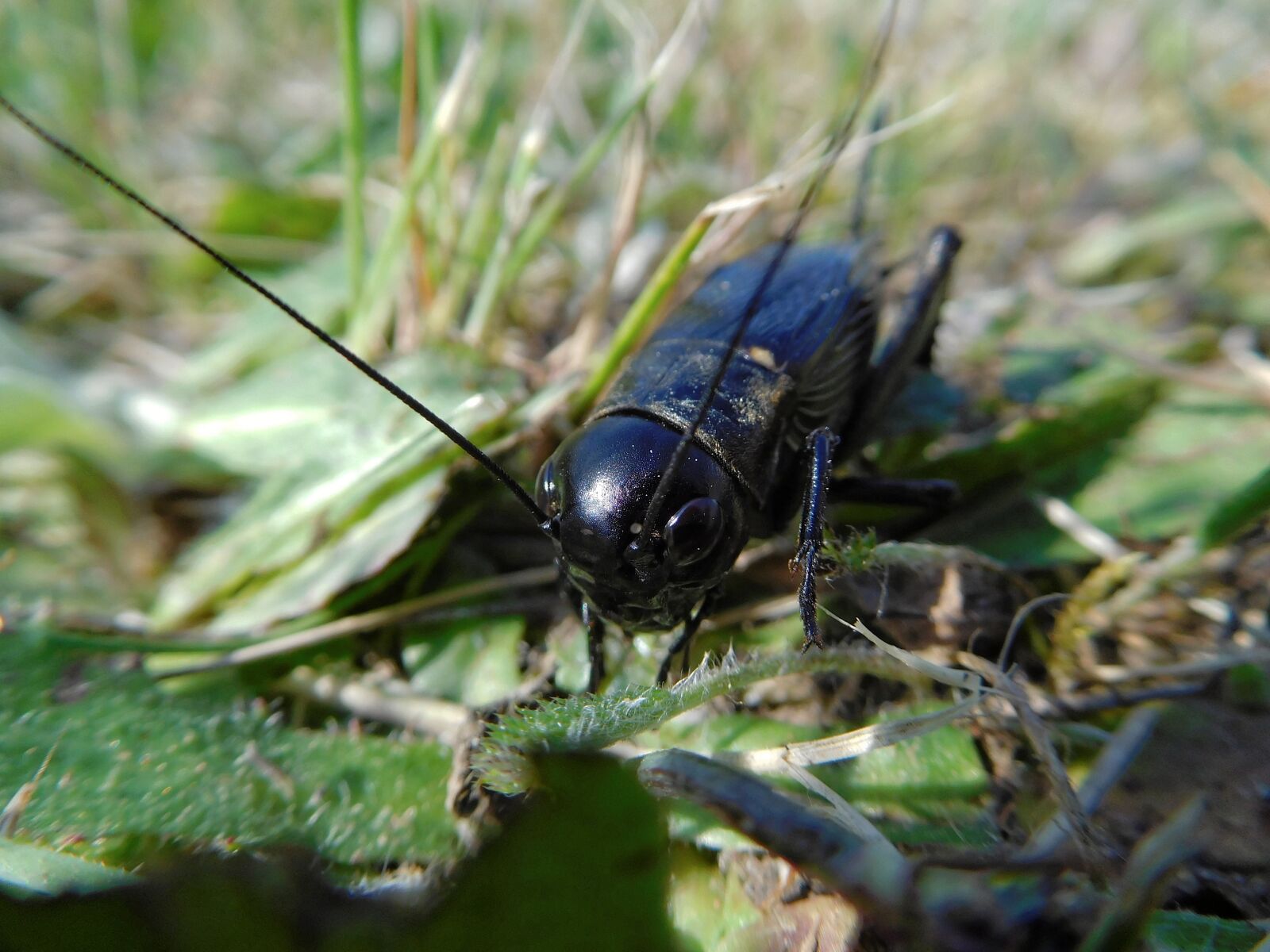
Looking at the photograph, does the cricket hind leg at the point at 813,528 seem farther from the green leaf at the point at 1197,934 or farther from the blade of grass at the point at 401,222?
the blade of grass at the point at 401,222

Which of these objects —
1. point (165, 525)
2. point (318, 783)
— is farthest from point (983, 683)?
point (165, 525)

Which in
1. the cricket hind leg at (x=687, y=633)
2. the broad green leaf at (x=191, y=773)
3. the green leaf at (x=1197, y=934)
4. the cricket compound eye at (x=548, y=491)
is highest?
the cricket compound eye at (x=548, y=491)

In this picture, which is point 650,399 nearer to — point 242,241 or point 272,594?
point 272,594

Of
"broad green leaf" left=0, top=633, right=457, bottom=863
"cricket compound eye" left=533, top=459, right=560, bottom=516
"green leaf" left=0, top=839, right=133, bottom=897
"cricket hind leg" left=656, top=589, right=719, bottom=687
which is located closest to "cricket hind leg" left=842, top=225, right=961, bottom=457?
"cricket hind leg" left=656, top=589, right=719, bottom=687

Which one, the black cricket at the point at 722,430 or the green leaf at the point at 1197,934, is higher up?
the black cricket at the point at 722,430

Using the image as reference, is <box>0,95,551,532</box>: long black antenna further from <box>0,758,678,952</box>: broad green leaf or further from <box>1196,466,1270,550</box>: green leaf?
<box>1196,466,1270,550</box>: green leaf

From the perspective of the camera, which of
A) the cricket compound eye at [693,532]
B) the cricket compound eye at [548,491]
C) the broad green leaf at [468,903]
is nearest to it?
the broad green leaf at [468,903]

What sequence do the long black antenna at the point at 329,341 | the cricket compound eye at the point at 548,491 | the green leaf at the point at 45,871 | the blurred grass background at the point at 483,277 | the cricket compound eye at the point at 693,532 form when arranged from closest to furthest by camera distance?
the green leaf at the point at 45,871, the long black antenna at the point at 329,341, the cricket compound eye at the point at 693,532, the cricket compound eye at the point at 548,491, the blurred grass background at the point at 483,277

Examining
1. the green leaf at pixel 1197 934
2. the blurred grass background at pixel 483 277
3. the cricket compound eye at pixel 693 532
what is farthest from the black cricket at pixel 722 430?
the green leaf at pixel 1197 934
